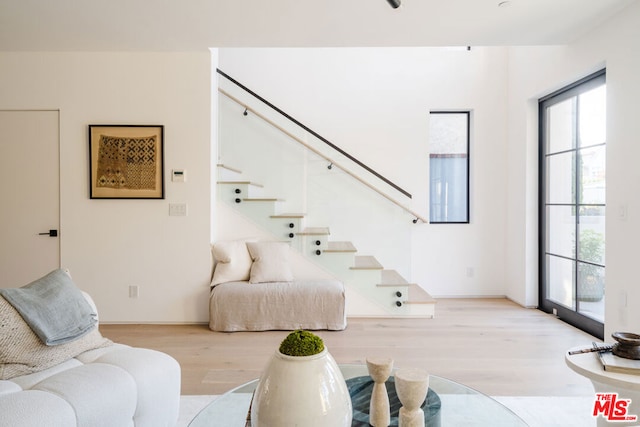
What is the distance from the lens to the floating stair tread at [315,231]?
410cm

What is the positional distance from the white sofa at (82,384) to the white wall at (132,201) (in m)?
1.81

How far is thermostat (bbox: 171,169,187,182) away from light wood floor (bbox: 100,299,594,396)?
1.44 meters

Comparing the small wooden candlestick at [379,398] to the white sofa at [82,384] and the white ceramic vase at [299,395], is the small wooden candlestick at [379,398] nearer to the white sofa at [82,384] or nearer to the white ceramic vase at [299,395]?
the white ceramic vase at [299,395]

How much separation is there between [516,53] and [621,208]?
2573 millimetres

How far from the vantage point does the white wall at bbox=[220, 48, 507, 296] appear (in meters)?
4.97

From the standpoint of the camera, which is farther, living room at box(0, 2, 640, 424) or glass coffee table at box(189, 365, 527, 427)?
living room at box(0, 2, 640, 424)

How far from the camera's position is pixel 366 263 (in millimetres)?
4168

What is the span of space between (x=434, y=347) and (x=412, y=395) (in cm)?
226

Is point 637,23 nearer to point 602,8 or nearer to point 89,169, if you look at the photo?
point 602,8

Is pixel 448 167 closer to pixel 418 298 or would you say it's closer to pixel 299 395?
pixel 418 298

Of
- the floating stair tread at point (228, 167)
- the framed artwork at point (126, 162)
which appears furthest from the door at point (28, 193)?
the floating stair tread at point (228, 167)

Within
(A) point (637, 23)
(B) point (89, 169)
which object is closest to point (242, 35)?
(B) point (89, 169)

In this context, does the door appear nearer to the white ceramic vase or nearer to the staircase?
the staircase

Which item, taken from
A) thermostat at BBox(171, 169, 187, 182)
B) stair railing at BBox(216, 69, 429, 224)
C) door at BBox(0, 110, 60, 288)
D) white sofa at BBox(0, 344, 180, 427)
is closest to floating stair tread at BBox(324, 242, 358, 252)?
stair railing at BBox(216, 69, 429, 224)
